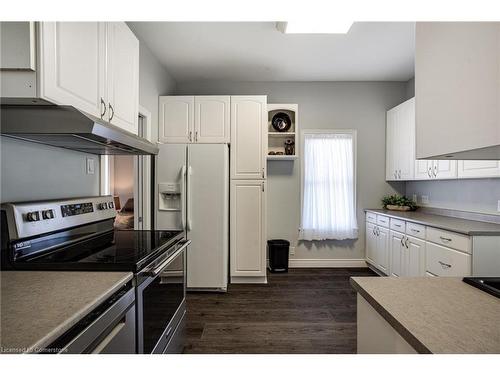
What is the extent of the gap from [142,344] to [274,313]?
1727 mm

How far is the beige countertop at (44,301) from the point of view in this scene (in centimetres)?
63

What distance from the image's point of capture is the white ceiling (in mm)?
2746

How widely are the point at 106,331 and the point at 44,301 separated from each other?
21 centimetres

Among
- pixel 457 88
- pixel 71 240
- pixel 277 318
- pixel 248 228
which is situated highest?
pixel 457 88

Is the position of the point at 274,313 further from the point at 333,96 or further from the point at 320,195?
the point at 333,96

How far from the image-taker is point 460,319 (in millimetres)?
738

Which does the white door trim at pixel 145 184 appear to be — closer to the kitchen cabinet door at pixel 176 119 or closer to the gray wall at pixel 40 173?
the kitchen cabinet door at pixel 176 119

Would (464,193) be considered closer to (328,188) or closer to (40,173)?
(328,188)

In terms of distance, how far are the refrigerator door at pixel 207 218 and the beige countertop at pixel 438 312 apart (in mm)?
2253

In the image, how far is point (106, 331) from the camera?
90 cm

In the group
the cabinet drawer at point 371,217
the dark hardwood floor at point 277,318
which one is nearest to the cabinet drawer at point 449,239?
the dark hardwood floor at point 277,318

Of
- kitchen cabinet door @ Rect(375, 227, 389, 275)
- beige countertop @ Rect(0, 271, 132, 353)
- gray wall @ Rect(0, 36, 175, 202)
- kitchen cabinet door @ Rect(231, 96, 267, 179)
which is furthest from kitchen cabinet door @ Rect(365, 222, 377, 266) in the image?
beige countertop @ Rect(0, 271, 132, 353)

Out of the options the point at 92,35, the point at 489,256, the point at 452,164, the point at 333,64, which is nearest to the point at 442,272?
the point at 489,256

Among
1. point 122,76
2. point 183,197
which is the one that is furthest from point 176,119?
point 122,76
